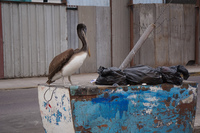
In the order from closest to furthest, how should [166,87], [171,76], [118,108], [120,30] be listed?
[118,108]
[166,87]
[171,76]
[120,30]

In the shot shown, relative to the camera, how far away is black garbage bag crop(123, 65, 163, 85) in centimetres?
455

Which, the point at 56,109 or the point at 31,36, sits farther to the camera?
the point at 31,36

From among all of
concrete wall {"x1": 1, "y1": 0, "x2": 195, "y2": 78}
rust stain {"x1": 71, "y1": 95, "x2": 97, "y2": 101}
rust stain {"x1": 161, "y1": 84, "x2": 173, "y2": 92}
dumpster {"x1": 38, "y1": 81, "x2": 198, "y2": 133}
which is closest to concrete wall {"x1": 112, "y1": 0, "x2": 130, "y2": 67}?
concrete wall {"x1": 1, "y1": 0, "x2": 195, "y2": 78}

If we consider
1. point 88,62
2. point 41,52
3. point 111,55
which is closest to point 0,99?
point 41,52

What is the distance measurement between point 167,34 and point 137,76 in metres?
12.8

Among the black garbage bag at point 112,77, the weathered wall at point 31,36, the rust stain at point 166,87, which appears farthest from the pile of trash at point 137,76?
the weathered wall at point 31,36

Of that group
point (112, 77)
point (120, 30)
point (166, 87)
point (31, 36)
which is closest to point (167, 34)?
point (120, 30)

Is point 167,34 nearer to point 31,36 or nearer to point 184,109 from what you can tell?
point 31,36

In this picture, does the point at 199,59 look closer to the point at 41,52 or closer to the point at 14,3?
the point at 41,52

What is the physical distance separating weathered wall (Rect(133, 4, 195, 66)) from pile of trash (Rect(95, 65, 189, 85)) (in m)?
11.5

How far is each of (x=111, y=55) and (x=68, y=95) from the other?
12242mm

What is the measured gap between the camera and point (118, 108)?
4.17 metres

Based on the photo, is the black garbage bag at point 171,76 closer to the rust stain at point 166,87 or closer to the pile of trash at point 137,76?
the pile of trash at point 137,76

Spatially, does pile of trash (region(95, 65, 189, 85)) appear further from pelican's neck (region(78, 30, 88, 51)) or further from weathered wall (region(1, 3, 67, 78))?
weathered wall (region(1, 3, 67, 78))
